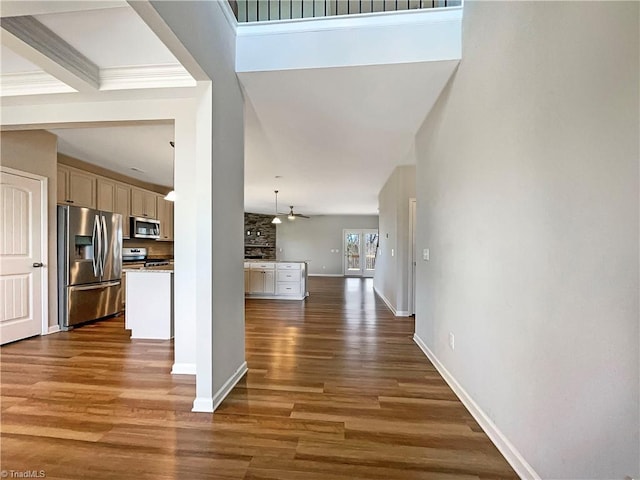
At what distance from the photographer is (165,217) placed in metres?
6.98

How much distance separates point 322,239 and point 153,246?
6.82m

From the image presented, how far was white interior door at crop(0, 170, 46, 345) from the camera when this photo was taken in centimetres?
356

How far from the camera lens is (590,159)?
45.2 inches

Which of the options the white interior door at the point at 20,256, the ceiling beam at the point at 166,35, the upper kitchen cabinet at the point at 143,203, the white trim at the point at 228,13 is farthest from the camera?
the upper kitchen cabinet at the point at 143,203

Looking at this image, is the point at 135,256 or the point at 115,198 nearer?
the point at 115,198

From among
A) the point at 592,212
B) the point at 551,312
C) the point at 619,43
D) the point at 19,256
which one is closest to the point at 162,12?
the point at 619,43

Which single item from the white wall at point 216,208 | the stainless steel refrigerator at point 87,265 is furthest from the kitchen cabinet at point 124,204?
the white wall at point 216,208

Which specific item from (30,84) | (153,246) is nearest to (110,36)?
(30,84)

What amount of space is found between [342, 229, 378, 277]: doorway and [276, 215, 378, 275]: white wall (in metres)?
0.18

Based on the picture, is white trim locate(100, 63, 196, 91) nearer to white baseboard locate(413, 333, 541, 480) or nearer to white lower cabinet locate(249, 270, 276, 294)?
white baseboard locate(413, 333, 541, 480)

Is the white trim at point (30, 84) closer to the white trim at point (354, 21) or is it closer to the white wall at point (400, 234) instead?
the white trim at point (354, 21)

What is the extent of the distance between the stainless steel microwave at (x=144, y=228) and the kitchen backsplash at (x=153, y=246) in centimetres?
30

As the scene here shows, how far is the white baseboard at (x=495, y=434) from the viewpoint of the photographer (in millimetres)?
1525

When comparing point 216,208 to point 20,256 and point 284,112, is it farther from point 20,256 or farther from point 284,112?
point 20,256
